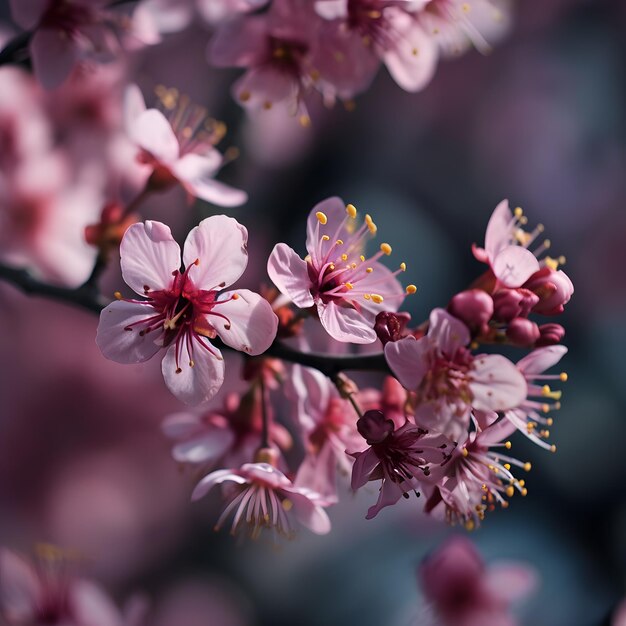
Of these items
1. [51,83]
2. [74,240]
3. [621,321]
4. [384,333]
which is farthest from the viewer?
[621,321]

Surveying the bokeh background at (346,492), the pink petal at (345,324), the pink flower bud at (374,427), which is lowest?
the bokeh background at (346,492)

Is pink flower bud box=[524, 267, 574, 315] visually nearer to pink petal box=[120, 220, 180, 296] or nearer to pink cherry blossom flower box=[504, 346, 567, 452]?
pink cherry blossom flower box=[504, 346, 567, 452]

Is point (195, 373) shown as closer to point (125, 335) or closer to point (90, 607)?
point (125, 335)

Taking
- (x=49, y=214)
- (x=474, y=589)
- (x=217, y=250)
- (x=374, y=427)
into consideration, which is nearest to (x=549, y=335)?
(x=374, y=427)

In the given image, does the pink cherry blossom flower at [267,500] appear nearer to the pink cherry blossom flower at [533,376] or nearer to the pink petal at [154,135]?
the pink cherry blossom flower at [533,376]

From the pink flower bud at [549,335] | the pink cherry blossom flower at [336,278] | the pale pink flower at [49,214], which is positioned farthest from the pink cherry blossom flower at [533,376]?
the pale pink flower at [49,214]

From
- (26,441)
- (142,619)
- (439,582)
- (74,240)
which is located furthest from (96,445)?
(439,582)

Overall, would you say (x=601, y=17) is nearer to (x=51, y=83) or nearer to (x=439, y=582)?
(x=439, y=582)

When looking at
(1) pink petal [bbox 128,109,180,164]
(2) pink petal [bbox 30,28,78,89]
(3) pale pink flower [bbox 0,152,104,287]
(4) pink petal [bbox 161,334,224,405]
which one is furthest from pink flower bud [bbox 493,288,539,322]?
(3) pale pink flower [bbox 0,152,104,287]
